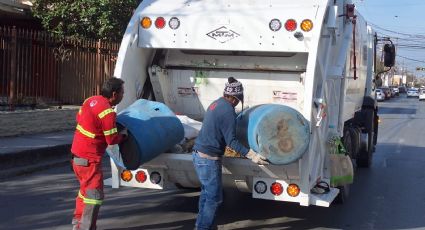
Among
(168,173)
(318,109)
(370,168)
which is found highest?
(318,109)

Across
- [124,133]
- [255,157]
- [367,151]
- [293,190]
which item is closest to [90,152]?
[124,133]

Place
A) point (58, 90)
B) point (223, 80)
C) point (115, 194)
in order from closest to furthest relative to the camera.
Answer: point (223, 80) < point (115, 194) < point (58, 90)

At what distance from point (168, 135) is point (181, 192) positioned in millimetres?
2720

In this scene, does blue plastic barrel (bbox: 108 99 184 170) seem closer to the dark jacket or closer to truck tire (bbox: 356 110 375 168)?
the dark jacket

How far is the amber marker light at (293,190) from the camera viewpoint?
19.0 ft

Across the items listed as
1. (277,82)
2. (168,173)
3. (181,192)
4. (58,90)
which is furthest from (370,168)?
(58,90)

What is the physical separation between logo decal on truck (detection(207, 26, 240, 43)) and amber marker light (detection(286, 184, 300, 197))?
1.72 metres

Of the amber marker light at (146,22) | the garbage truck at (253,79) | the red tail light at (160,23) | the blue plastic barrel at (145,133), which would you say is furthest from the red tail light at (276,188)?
the amber marker light at (146,22)

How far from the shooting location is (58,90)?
1445 cm

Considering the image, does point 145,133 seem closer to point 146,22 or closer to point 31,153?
point 146,22

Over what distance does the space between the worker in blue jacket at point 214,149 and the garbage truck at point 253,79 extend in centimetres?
23

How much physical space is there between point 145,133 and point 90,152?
1.77 ft

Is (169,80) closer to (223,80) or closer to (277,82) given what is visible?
(223,80)

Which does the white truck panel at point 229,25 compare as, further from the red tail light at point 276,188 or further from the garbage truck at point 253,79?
the red tail light at point 276,188
